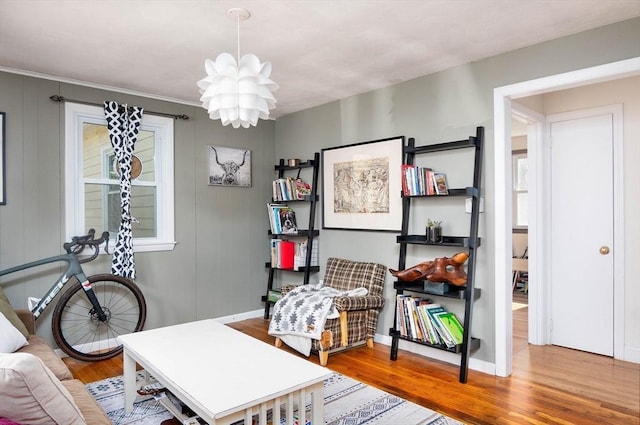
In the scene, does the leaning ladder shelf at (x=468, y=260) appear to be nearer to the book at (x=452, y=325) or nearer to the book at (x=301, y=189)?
the book at (x=452, y=325)

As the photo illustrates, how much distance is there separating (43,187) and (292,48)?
7.96ft

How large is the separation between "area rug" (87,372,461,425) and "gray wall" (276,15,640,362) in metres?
0.95

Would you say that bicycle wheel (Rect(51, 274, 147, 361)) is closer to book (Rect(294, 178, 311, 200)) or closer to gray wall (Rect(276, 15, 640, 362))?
book (Rect(294, 178, 311, 200))

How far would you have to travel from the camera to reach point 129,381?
8.48 ft

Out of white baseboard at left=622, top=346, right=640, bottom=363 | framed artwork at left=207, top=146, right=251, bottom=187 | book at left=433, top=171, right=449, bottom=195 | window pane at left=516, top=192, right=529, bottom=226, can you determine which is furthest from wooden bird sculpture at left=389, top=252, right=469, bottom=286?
window pane at left=516, top=192, right=529, bottom=226

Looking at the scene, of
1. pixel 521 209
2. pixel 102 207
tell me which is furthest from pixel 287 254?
pixel 521 209

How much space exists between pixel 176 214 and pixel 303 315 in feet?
5.87

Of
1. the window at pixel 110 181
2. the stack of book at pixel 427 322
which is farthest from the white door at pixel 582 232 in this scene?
the window at pixel 110 181

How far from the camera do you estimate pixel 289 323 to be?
3.61 m

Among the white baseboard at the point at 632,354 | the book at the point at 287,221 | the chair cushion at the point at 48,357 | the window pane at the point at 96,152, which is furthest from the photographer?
the book at the point at 287,221

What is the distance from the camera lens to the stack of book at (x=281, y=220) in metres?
4.74

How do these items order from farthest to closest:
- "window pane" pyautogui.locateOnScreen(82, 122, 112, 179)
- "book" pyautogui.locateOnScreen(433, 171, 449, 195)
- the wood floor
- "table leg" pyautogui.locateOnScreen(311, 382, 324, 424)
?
"window pane" pyautogui.locateOnScreen(82, 122, 112, 179) < "book" pyautogui.locateOnScreen(433, 171, 449, 195) < the wood floor < "table leg" pyautogui.locateOnScreen(311, 382, 324, 424)

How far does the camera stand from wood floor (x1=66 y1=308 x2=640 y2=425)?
2.58 meters

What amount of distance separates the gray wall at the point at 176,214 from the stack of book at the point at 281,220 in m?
0.30
